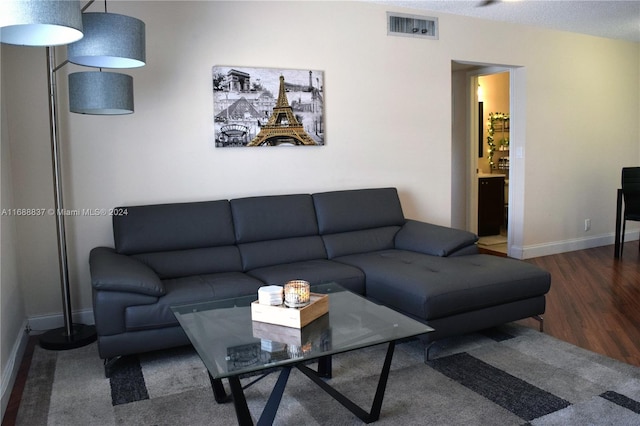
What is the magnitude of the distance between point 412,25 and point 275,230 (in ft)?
7.55

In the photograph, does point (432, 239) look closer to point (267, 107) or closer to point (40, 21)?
point (267, 107)

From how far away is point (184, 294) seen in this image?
2.89m

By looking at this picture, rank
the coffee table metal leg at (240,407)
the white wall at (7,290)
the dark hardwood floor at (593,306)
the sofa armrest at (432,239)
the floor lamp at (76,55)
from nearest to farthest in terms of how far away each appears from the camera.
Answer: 1. the coffee table metal leg at (240,407)
2. the floor lamp at (76,55)
3. the white wall at (7,290)
4. the dark hardwood floor at (593,306)
5. the sofa armrest at (432,239)

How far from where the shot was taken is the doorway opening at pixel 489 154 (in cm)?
556

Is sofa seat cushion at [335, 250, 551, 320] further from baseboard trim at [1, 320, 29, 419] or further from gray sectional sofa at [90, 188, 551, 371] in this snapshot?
baseboard trim at [1, 320, 29, 419]

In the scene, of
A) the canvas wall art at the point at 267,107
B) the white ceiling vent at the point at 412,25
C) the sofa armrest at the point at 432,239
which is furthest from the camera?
the white ceiling vent at the point at 412,25

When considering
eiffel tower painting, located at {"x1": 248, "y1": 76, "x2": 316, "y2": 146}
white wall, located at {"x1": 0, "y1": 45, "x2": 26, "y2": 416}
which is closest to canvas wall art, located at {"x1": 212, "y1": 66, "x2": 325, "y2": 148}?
eiffel tower painting, located at {"x1": 248, "y1": 76, "x2": 316, "y2": 146}

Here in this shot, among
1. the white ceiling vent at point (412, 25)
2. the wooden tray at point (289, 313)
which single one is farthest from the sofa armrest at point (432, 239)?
the white ceiling vent at point (412, 25)

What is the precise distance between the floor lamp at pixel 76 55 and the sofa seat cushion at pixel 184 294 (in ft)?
2.35

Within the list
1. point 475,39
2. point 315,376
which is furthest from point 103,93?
point 475,39

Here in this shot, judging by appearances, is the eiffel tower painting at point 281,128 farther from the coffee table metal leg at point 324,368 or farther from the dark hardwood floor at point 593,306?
the dark hardwood floor at point 593,306

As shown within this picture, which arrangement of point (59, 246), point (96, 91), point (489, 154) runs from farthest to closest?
1. point (489, 154)
2. point (59, 246)
3. point (96, 91)

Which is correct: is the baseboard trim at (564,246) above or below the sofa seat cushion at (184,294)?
below

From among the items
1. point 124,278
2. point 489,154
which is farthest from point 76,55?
point 489,154
